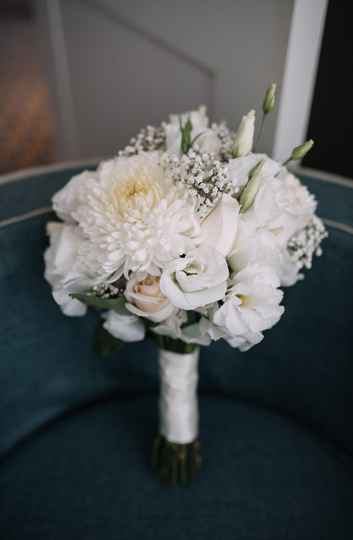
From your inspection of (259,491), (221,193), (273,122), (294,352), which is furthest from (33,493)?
(273,122)

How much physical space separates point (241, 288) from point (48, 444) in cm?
59

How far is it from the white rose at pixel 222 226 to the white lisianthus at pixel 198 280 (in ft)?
0.04

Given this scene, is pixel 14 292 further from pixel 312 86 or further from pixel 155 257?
pixel 312 86

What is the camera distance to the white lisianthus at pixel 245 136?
530 mm

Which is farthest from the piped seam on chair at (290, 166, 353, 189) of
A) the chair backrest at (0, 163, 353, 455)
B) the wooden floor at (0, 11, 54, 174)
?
the wooden floor at (0, 11, 54, 174)

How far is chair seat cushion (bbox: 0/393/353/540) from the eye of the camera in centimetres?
75

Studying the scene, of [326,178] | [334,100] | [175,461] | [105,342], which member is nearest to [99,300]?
[105,342]

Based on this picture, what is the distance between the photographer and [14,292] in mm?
770

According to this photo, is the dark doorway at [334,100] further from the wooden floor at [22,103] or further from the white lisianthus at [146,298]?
the wooden floor at [22,103]

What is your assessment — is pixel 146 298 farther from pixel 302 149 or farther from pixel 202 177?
pixel 302 149

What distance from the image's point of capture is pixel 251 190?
1.67 feet

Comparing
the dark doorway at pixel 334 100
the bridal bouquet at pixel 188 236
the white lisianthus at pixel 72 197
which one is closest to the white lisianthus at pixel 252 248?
the bridal bouquet at pixel 188 236

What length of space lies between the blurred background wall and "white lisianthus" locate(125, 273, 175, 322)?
48cm

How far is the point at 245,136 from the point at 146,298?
0.23 m
